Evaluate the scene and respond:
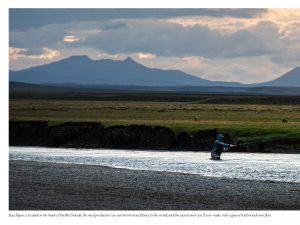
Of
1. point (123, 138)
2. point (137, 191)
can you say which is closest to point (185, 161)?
point (123, 138)

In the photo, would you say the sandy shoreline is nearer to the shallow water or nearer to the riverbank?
the shallow water

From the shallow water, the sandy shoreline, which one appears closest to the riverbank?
the shallow water

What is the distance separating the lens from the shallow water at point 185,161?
38.5m

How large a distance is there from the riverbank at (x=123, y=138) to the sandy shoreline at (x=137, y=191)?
1785 centimetres

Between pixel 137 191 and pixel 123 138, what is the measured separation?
27.1 metres

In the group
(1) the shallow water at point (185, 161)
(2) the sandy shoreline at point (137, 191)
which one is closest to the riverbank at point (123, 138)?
(1) the shallow water at point (185, 161)

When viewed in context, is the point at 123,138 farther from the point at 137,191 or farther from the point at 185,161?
the point at 137,191

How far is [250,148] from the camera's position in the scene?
5341 cm

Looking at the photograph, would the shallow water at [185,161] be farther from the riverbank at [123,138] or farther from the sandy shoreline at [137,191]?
the sandy shoreline at [137,191]

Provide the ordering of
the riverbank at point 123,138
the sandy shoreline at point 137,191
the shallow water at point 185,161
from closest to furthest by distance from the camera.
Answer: the sandy shoreline at point 137,191 < the shallow water at point 185,161 < the riverbank at point 123,138

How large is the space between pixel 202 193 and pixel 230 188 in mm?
2100

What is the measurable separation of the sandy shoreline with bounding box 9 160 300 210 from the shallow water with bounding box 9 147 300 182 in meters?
2.84

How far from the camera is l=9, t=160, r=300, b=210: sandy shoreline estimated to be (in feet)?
88.9

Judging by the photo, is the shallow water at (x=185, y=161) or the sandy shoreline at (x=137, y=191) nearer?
the sandy shoreline at (x=137, y=191)
